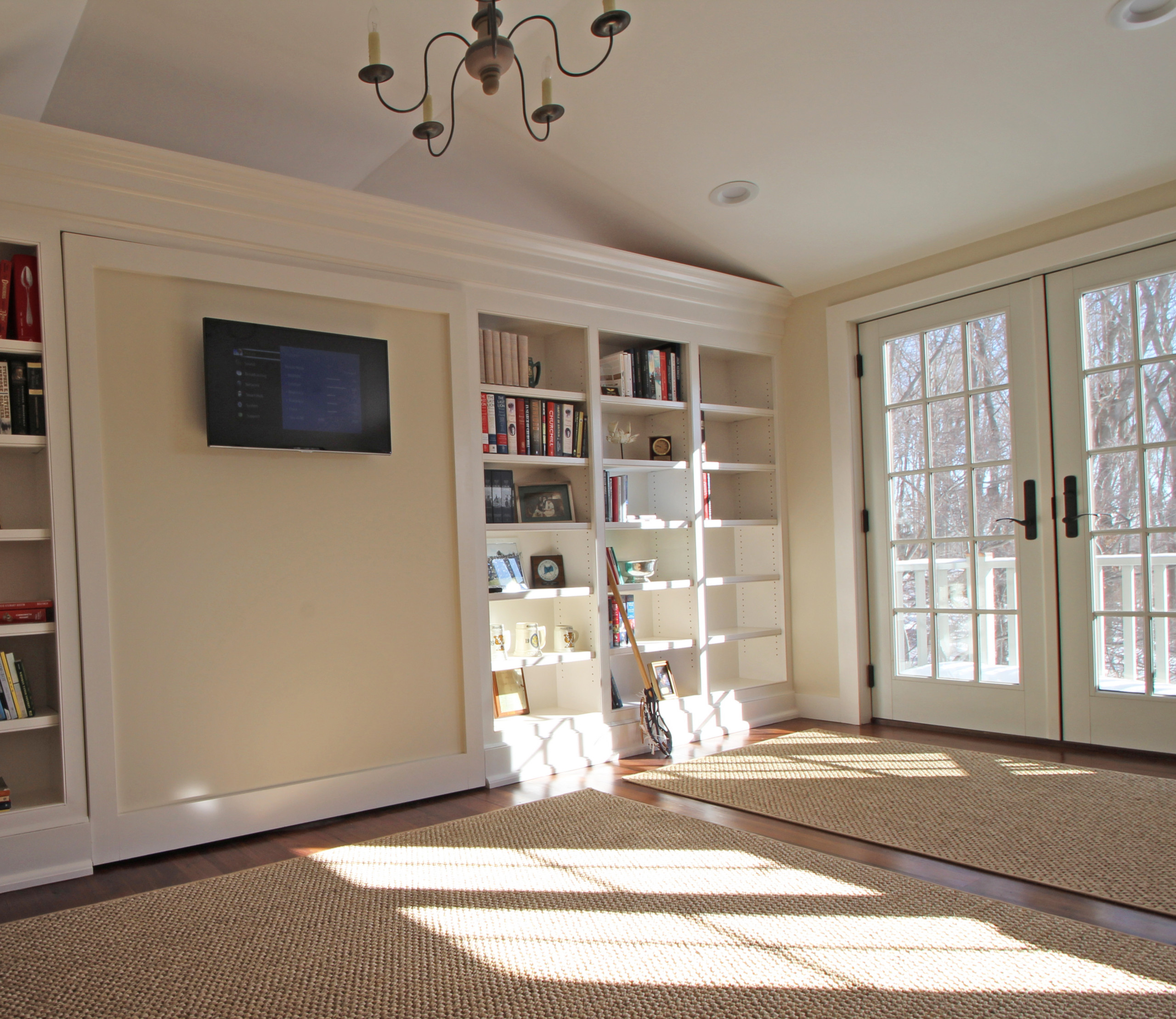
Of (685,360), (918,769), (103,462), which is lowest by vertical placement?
(918,769)

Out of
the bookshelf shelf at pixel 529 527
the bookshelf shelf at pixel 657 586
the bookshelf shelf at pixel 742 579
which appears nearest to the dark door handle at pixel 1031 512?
the bookshelf shelf at pixel 742 579

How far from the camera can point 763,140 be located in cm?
349

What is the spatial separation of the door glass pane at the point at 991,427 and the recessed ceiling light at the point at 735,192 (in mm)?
1438

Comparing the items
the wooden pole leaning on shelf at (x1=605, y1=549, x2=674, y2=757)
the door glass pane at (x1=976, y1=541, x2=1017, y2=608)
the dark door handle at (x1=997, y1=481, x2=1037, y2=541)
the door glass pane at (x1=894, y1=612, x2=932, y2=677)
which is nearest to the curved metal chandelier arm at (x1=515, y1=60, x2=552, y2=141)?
the wooden pole leaning on shelf at (x1=605, y1=549, x2=674, y2=757)

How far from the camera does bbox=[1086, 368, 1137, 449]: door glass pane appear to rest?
3525 mm

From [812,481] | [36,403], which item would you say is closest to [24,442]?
[36,403]

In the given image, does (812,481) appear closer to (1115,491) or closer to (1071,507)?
(1071,507)

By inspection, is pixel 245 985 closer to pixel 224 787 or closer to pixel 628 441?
pixel 224 787

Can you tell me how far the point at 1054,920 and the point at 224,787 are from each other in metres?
2.48

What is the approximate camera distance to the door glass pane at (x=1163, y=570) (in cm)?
341

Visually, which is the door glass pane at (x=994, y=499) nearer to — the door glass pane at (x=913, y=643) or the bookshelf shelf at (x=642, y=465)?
the door glass pane at (x=913, y=643)

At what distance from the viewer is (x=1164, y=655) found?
3432 mm

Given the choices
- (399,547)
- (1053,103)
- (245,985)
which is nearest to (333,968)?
(245,985)

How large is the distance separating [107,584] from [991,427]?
146 inches
